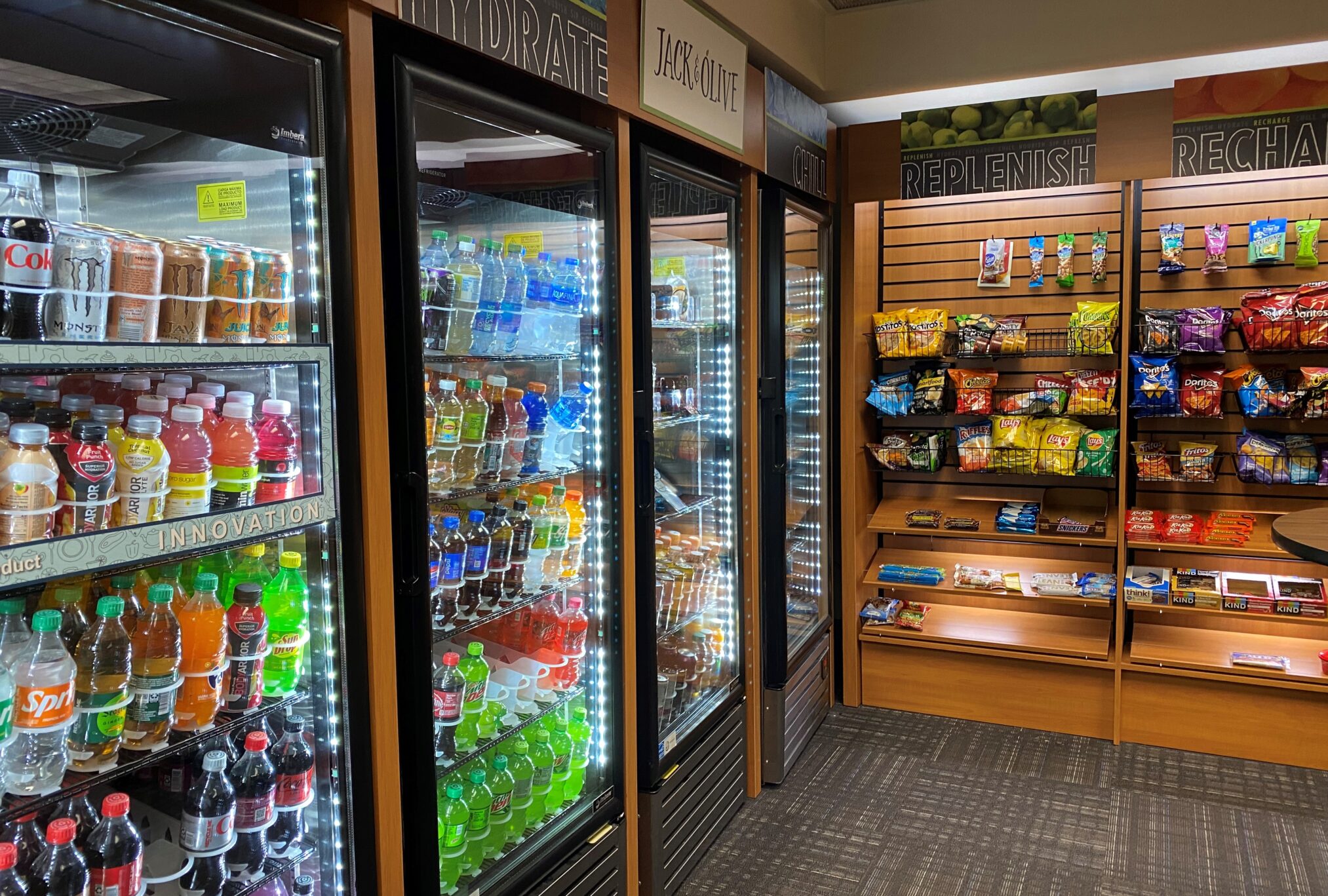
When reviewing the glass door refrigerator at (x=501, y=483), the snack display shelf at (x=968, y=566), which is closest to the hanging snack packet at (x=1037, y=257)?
the snack display shelf at (x=968, y=566)

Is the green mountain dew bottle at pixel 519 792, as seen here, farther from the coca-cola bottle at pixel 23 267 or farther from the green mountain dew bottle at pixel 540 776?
the coca-cola bottle at pixel 23 267

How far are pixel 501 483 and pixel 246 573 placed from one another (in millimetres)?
664

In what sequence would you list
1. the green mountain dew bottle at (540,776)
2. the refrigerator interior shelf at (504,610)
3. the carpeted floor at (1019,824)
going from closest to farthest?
the refrigerator interior shelf at (504,610), the green mountain dew bottle at (540,776), the carpeted floor at (1019,824)

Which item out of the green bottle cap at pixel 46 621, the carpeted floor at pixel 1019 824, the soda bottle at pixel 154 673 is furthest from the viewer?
the carpeted floor at pixel 1019 824

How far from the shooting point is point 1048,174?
166 inches

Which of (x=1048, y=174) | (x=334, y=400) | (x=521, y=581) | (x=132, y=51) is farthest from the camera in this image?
(x=1048, y=174)

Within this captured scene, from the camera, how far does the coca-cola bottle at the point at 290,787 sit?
69.8 inches

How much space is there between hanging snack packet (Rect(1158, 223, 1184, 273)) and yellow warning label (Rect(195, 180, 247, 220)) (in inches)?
156

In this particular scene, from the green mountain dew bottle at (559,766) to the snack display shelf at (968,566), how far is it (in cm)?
246

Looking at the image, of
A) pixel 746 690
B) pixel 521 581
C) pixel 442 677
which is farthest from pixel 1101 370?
pixel 442 677

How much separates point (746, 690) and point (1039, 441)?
187 cm

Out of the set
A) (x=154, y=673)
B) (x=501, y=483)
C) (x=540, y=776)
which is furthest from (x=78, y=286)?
(x=540, y=776)

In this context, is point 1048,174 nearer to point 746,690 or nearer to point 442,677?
point 746,690

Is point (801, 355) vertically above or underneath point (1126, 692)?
above
